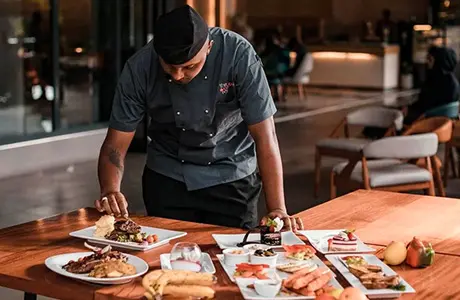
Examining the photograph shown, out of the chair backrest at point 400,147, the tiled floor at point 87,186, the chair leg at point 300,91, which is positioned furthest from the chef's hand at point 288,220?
the chair leg at point 300,91

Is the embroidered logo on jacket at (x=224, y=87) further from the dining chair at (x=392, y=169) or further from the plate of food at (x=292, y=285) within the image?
the dining chair at (x=392, y=169)

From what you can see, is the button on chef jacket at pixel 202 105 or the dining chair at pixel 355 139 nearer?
the button on chef jacket at pixel 202 105

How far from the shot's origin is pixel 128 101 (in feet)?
11.2

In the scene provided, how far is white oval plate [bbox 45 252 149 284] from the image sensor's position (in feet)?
8.14

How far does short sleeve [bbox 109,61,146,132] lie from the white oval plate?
765mm

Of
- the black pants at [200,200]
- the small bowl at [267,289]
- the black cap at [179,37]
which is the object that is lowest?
the black pants at [200,200]

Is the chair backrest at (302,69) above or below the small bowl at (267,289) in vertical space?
below

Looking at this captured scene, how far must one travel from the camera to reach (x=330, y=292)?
2367 mm

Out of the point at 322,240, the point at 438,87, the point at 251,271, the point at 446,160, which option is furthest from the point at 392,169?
the point at 251,271

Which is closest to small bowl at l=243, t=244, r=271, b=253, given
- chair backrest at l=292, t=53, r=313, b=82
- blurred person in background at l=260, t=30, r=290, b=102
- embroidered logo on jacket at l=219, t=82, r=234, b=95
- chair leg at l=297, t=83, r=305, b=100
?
embroidered logo on jacket at l=219, t=82, r=234, b=95

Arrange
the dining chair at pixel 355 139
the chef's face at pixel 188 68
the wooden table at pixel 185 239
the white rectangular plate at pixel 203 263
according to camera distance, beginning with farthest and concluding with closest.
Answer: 1. the dining chair at pixel 355 139
2. the chef's face at pixel 188 68
3. the white rectangular plate at pixel 203 263
4. the wooden table at pixel 185 239

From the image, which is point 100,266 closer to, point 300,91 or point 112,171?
point 112,171

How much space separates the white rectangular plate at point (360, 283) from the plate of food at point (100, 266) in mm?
566

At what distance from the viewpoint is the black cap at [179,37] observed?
2.94 m
